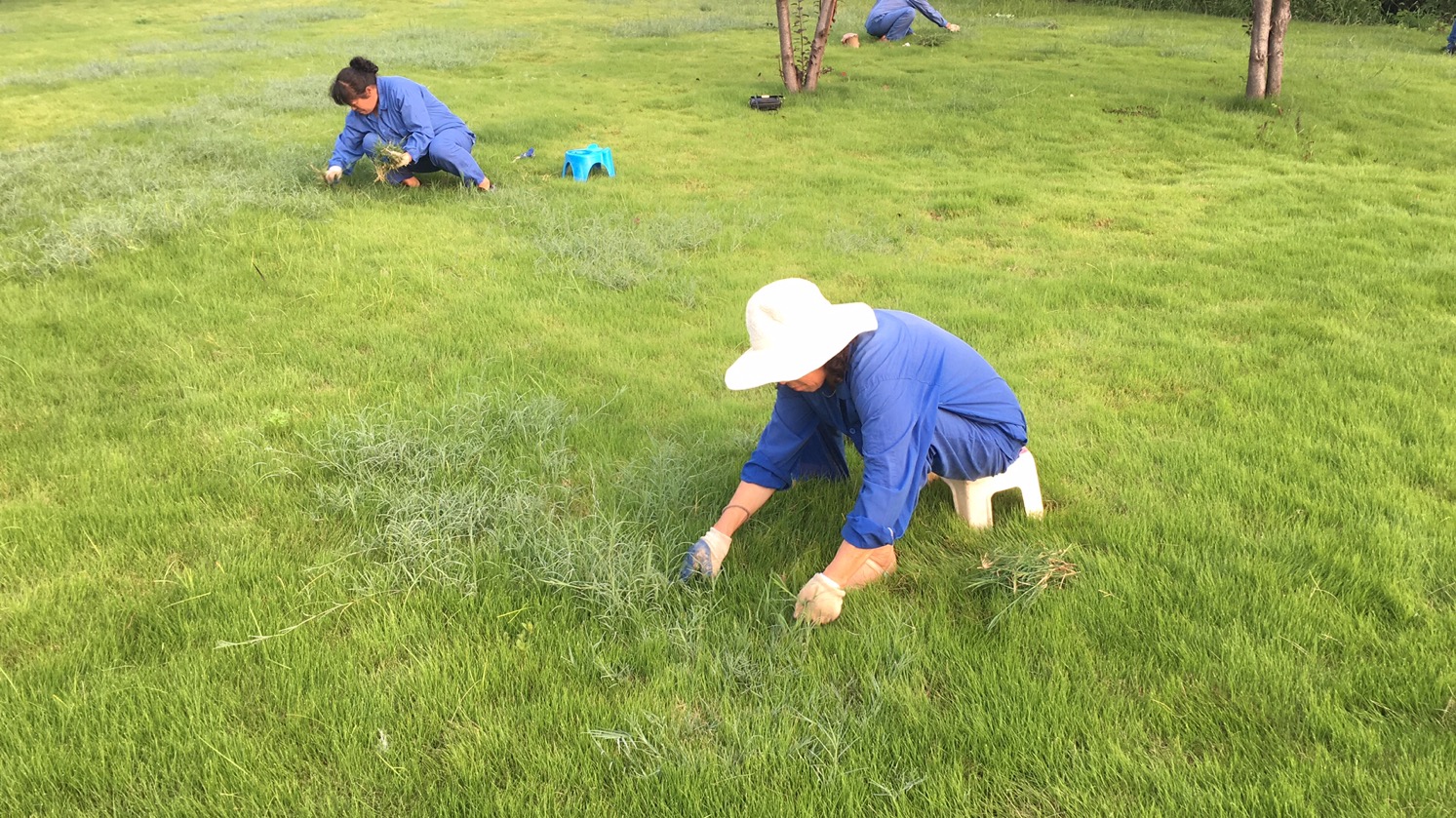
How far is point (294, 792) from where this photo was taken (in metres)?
2.00

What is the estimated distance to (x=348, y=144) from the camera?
24.2 ft

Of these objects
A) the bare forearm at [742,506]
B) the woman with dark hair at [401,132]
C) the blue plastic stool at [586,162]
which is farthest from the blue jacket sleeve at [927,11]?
the bare forearm at [742,506]

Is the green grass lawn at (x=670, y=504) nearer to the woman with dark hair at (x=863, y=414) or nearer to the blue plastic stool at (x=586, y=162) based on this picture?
the woman with dark hair at (x=863, y=414)

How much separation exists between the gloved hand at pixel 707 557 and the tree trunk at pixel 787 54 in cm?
1027

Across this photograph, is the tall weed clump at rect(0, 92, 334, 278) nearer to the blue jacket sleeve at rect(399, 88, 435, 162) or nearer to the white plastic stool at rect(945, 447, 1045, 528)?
the blue jacket sleeve at rect(399, 88, 435, 162)

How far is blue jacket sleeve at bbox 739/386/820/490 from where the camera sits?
2.84m

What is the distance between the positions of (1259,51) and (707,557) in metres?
10.7

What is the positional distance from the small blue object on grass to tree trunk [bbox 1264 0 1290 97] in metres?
10.7

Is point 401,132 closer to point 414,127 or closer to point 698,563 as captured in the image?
point 414,127

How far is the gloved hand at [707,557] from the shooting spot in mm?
2744

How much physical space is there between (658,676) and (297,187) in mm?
6446

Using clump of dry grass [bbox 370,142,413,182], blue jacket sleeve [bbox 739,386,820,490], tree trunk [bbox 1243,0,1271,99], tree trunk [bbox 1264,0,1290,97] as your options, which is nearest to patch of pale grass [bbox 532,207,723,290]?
clump of dry grass [bbox 370,142,413,182]

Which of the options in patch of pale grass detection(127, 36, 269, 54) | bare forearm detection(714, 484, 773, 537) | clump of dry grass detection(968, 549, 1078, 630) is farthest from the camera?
patch of pale grass detection(127, 36, 269, 54)

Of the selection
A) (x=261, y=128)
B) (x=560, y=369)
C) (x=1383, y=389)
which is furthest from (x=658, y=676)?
(x=261, y=128)
